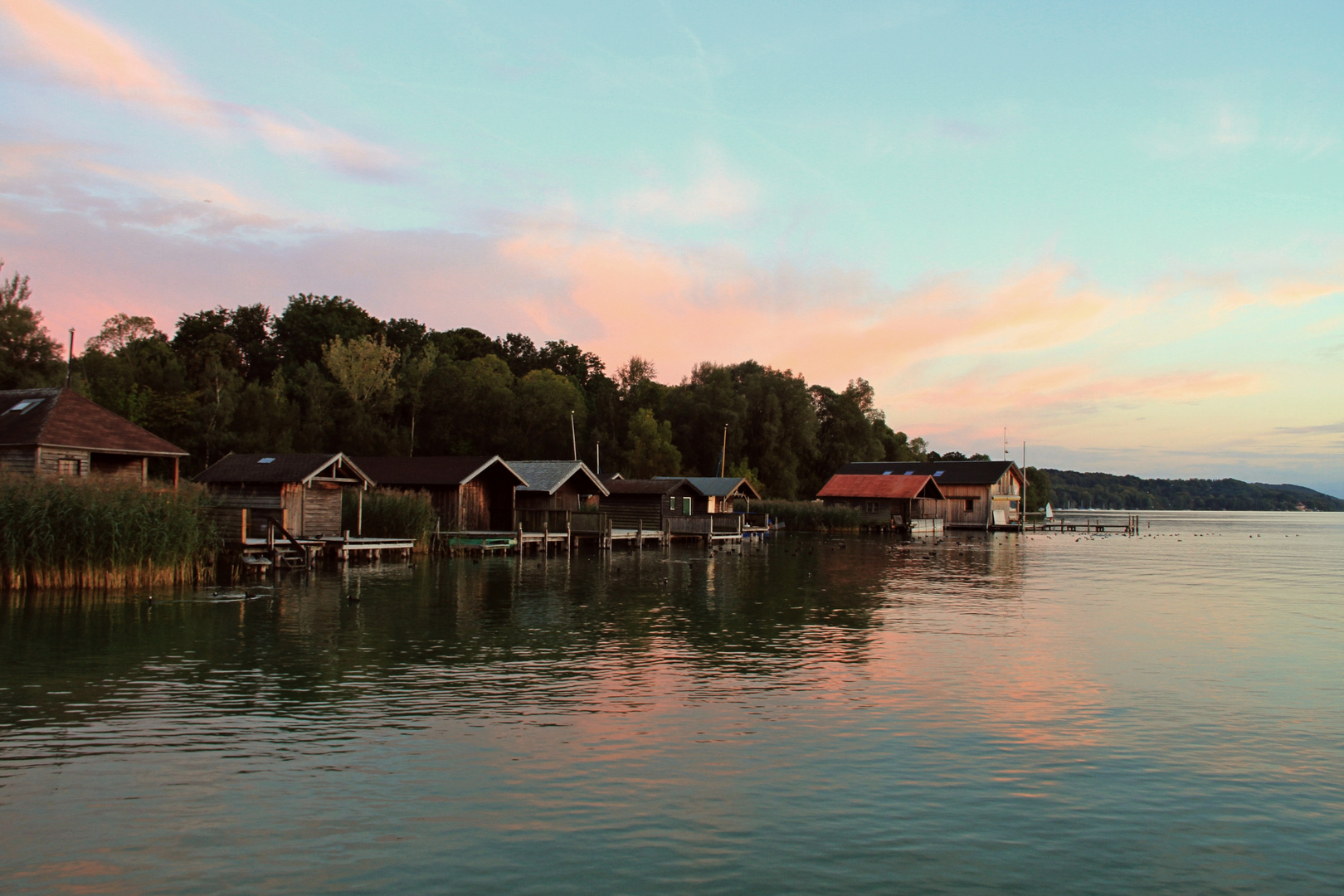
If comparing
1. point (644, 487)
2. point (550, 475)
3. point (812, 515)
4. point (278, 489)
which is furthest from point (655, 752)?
point (812, 515)

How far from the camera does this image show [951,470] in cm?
9938

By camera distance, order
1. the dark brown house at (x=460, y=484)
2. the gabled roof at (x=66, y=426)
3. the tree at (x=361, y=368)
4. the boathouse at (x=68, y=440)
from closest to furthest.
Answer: the boathouse at (x=68, y=440) < the gabled roof at (x=66, y=426) < the dark brown house at (x=460, y=484) < the tree at (x=361, y=368)

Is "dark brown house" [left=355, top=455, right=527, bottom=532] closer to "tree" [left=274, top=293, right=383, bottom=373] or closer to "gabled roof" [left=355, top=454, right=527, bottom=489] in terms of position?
"gabled roof" [left=355, top=454, right=527, bottom=489]

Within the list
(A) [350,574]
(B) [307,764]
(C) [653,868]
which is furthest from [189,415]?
(C) [653,868]

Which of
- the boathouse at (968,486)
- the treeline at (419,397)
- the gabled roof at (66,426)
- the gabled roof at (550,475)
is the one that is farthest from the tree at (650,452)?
the gabled roof at (66,426)

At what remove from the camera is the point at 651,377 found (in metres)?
117

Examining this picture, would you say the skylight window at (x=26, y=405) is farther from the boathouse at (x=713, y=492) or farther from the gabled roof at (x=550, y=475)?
the boathouse at (x=713, y=492)

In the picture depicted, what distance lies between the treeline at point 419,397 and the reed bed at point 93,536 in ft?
117

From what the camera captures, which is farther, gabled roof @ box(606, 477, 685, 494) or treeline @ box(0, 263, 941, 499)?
treeline @ box(0, 263, 941, 499)

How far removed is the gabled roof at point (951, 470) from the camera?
9712 centimetres

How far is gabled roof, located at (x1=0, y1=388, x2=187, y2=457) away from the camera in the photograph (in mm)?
36625

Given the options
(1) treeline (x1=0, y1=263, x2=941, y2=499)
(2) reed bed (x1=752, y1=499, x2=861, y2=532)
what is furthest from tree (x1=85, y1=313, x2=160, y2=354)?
(2) reed bed (x1=752, y1=499, x2=861, y2=532)

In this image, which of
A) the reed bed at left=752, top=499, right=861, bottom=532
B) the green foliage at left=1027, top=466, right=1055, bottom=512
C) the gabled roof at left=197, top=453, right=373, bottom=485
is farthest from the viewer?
the green foliage at left=1027, top=466, right=1055, bottom=512

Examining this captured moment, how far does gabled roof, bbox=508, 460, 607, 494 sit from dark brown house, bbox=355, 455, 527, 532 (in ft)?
3.80
